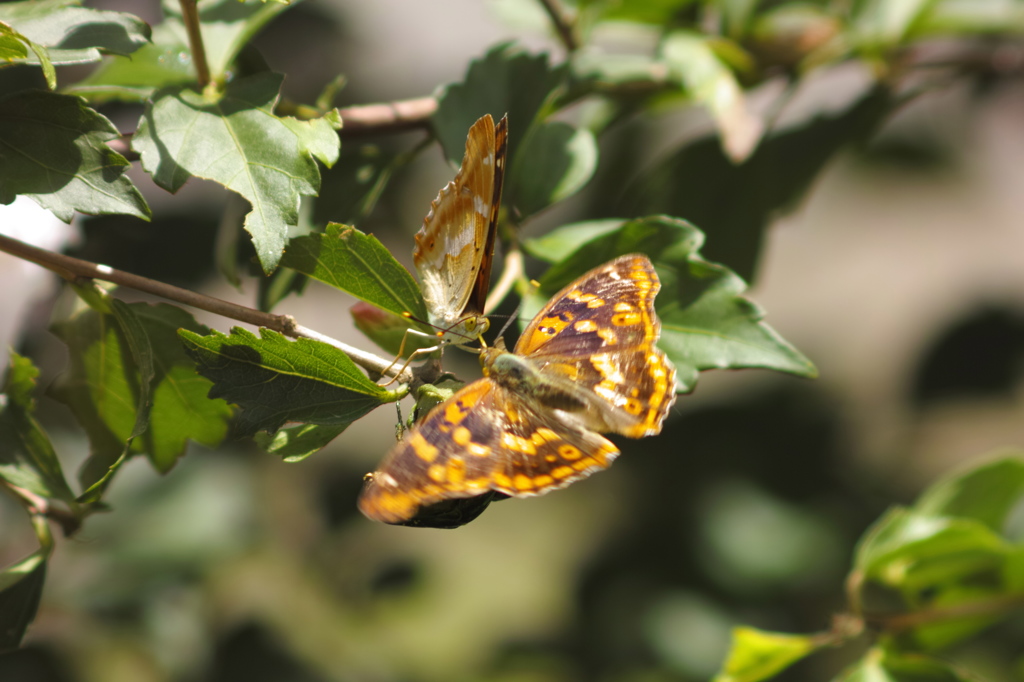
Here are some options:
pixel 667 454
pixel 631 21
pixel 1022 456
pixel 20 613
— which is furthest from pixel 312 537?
pixel 1022 456

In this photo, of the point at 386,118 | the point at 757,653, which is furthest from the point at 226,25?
the point at 757,653

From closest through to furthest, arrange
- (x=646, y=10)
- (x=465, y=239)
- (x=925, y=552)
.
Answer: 1. (x=465, y=239)
2. (x=925, y=552)
3. (x=646, y=10)

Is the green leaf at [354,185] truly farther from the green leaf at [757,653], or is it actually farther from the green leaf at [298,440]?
the green leaf at [757,653]

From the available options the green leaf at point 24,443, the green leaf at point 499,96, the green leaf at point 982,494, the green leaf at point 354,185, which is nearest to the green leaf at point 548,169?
the green leaf at point 499,96

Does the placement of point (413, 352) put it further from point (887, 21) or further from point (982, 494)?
point (887, 21)

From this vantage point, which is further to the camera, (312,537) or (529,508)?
(529,508)

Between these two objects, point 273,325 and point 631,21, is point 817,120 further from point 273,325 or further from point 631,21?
point 273,325
